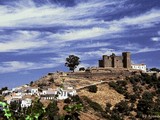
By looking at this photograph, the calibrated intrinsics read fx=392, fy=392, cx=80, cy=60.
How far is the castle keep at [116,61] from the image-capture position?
125 m

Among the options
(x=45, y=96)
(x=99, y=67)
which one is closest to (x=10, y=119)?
(x=45, y=96)

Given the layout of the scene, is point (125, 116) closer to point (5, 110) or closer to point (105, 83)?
point (105, 83)

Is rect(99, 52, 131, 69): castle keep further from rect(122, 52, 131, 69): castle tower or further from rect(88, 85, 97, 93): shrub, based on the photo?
rect(88, 85, 97, 93): shrub

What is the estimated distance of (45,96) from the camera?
9712cm

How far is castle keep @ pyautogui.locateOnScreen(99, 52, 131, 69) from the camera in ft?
410

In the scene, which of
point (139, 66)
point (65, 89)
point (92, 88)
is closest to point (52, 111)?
point (65, 89)

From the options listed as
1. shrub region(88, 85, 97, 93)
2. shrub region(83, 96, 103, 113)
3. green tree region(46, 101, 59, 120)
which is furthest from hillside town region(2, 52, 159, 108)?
green tree region(46, 101, 59, 120)

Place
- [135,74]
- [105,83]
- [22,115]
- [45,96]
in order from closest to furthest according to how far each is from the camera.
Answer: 1. [22,115]
2. [45,96]
3. [105,83]
4. [135,74]

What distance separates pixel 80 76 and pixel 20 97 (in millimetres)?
24062

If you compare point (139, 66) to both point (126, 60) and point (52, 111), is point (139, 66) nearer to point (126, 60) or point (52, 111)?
point (126, 60)

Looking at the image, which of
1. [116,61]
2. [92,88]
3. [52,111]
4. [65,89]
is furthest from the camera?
[116,61]

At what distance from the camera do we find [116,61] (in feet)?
414

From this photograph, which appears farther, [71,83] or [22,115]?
[71,83]

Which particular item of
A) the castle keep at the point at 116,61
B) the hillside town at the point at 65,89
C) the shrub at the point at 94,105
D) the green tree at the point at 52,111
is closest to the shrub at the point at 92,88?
the hillside town at the point at 65,89
